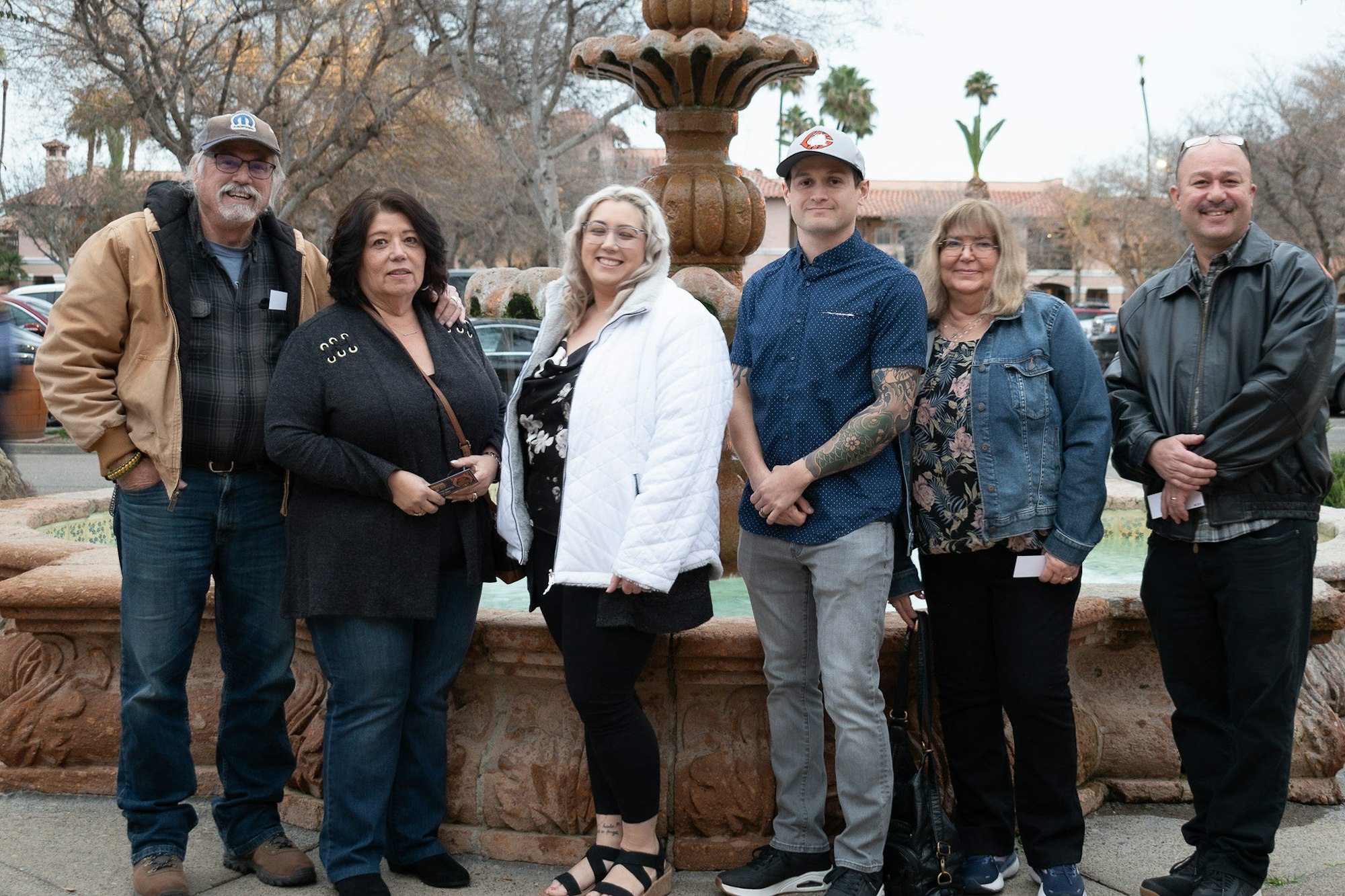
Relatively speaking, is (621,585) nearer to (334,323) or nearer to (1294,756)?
(334,323)

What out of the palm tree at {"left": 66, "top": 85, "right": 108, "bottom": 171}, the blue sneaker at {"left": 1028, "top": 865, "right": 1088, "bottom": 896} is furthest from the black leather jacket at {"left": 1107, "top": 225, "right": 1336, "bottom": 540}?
the palm tree at {"left": 66, "top": 85, "right": 108, "bottom": 171}

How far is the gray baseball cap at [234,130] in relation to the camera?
3.24 m

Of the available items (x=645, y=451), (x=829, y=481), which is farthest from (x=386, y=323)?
(x=829, y=481)

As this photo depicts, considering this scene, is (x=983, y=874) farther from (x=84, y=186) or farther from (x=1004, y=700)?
(x=84, y=186)

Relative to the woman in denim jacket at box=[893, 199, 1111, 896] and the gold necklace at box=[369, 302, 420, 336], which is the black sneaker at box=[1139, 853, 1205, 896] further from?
the gold necklace at box=[369, 302, 420, 336]

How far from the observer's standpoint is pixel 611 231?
3156mm

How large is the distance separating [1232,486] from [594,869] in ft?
6.62

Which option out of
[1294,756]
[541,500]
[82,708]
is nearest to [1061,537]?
[541,500]

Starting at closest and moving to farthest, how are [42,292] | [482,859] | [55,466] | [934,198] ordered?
[482,859]
[55,466]
[42,292]
[934,198]

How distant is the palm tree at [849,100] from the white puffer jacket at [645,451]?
191 ft

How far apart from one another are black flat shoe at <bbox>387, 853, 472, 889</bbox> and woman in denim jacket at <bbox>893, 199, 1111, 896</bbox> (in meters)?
1.46

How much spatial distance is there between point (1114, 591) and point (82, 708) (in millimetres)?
3629

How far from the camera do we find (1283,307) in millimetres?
3078

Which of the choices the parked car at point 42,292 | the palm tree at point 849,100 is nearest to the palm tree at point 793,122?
the palm tree at point 849,100
